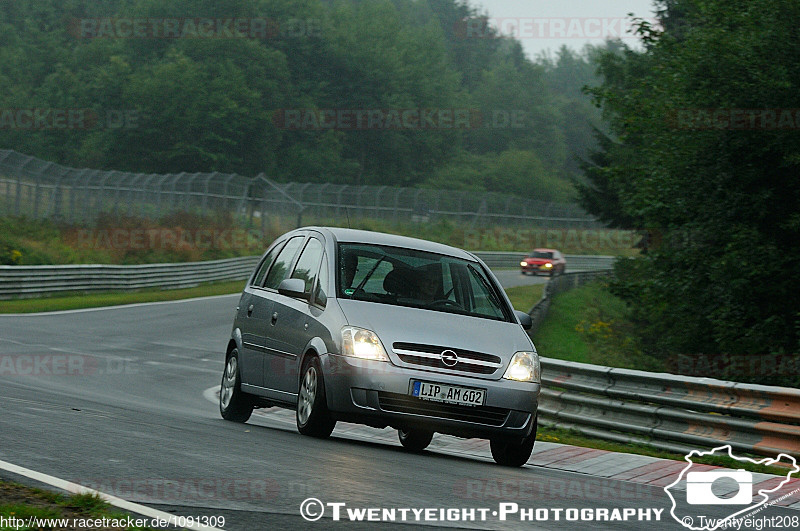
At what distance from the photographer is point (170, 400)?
15.0 meters

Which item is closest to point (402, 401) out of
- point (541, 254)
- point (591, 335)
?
point (591, 335)

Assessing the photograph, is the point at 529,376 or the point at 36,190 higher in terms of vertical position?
the point at 529,376

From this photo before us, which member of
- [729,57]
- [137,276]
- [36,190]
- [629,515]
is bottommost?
[137,276]

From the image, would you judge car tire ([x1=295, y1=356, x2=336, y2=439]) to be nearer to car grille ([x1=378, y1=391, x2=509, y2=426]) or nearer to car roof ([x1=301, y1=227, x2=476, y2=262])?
car grille ([x1=378, y1=391, x2=509, y2=426])

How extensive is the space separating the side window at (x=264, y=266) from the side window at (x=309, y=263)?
0.84 m

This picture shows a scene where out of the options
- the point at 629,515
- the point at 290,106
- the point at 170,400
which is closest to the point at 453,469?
the point at 629,515

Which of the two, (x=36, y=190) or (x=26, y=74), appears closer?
(x=36, y=190)

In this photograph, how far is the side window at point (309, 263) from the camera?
10.0 meters

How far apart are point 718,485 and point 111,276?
3167cm

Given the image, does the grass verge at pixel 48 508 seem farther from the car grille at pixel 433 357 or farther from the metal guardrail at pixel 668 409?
the metal guardrail at pixel 668 409

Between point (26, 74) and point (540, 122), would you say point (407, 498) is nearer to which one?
point (26, 74)

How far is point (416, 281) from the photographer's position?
9859 millimetres

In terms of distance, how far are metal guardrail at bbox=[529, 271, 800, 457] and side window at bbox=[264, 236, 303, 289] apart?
130 inches

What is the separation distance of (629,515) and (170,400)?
9434mm
